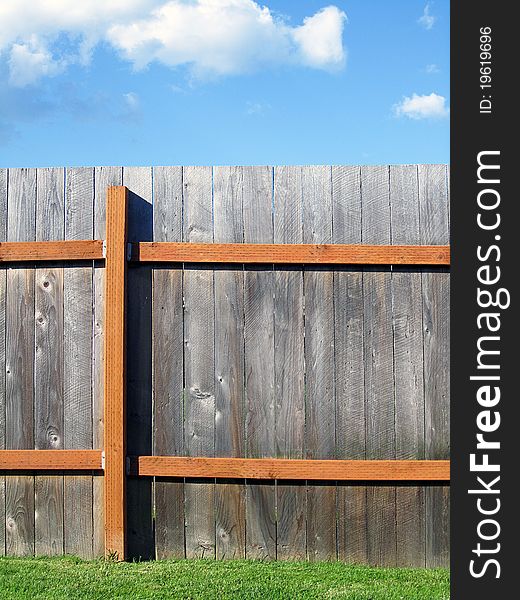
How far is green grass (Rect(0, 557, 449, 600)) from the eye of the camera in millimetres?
3500

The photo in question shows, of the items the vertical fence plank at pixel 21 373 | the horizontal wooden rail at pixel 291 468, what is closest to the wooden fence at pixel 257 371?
the horizontal wooden rail at pixel 291 468

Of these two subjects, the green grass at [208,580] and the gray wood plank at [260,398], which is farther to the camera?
the gray wood plank at [260,398]

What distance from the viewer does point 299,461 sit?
3953mm

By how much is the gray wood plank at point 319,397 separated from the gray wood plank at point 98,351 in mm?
1241

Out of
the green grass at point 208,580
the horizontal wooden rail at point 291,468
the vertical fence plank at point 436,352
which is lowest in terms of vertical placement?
the green grass at point 208,580

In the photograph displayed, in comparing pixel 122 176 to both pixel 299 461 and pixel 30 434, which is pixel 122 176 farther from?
pixel 299 461

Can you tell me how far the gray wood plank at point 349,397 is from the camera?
4000 mm

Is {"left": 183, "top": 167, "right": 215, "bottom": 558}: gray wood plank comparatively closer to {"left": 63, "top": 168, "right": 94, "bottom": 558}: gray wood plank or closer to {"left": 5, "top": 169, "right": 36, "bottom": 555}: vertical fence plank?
{"left": 63, "top": 168, "right": 94, "bottom": 558}: gray wood plank

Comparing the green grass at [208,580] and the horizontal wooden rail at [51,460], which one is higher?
the horizontal wooden rail at [51,460]

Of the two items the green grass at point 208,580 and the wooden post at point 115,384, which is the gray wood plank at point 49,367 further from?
the wooden post at point 115,384

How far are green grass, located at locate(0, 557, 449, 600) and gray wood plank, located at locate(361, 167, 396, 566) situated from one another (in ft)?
0.70

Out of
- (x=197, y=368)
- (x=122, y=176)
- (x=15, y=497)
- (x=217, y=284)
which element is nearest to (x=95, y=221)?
(x=122, y=176)

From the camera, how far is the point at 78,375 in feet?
13.4

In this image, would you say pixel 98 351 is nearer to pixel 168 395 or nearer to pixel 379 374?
pixel 168 395
